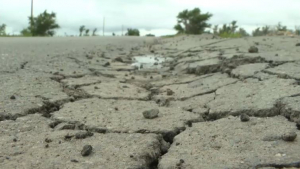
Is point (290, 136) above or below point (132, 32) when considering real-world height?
below

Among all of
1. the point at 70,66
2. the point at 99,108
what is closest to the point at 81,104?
the point at 99,108

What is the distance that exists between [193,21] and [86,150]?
20.3 m

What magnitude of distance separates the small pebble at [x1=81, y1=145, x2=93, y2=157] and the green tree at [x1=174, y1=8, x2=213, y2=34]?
18.9 m

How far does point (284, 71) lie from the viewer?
8.74 feet

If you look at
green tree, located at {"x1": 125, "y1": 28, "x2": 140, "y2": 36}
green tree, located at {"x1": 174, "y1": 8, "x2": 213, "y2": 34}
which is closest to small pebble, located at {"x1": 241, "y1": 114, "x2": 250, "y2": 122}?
green tree, located at {"x1": 174, "y1": 8, "x2": 213, "y2": 34}

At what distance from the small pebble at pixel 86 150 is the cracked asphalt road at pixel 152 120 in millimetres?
10

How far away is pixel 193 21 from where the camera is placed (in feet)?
69.1

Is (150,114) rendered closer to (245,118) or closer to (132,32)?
(245,118)

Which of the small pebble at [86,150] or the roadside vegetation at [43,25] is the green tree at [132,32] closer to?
the roadside vegetation at [43,25]

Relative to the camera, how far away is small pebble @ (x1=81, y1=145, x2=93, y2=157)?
1.30 m

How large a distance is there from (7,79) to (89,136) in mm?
1238

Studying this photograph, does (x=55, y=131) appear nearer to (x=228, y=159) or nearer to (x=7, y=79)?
(x=228, y=159)

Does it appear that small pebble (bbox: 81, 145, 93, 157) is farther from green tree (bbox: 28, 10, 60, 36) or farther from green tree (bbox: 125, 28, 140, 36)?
green tree (bbox: 125, 28, 140, 36)

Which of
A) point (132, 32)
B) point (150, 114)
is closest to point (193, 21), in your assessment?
point (132, 32)
